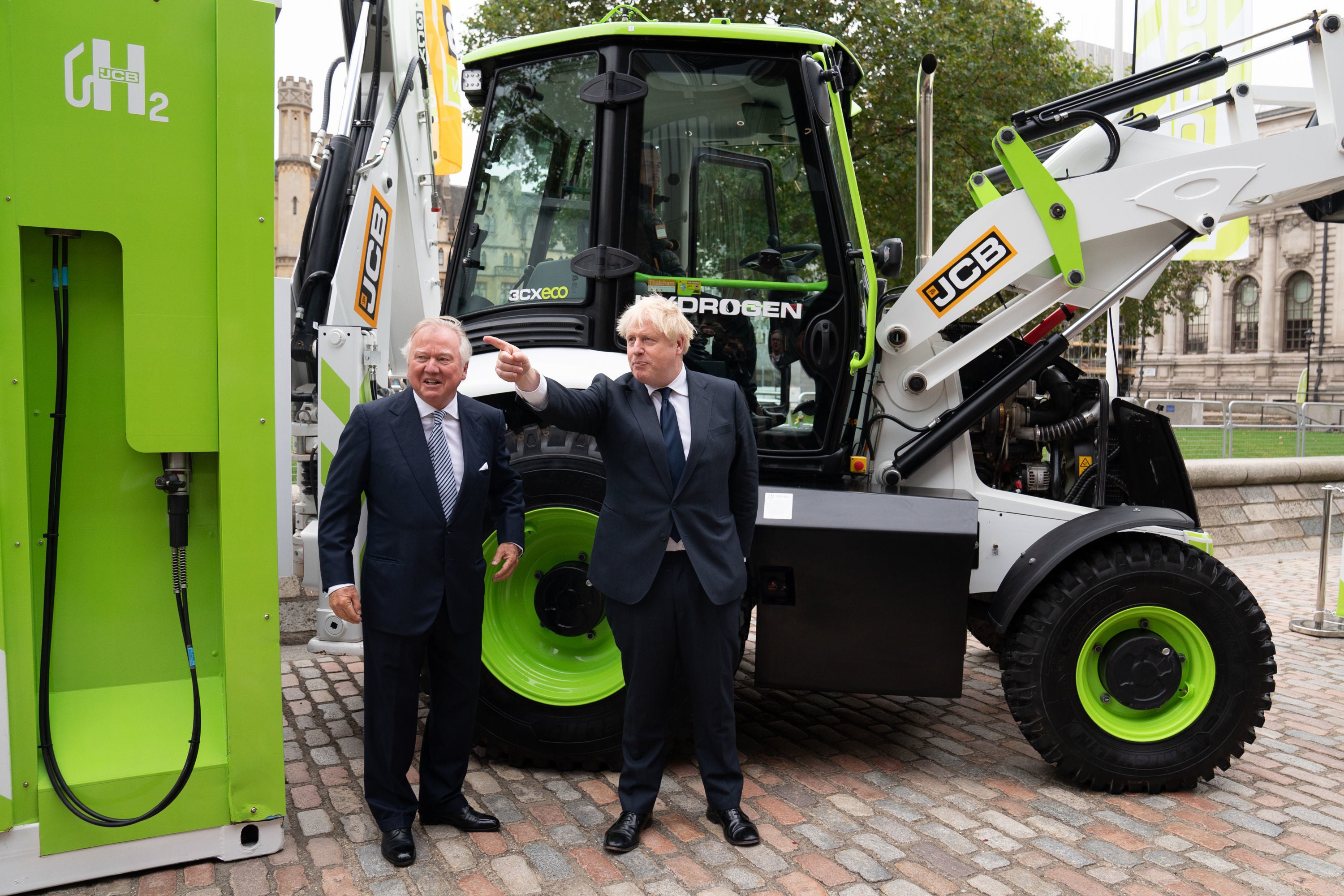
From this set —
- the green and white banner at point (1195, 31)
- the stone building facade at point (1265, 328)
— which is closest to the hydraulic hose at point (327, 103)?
the green and white banner at point (1195, 31)

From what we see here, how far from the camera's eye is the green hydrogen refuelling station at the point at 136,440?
117 inches

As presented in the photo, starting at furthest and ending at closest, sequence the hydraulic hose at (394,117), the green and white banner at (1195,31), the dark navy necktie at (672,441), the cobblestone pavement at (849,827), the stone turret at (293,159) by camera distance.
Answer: the stone turret at (293,159) < the green and white banner at (1195,31) < the hydraulic hose at (394,117) < the dark navy necktie at (672,441) < the cobblestone pavement at (849,827)

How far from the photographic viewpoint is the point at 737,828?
137 inches

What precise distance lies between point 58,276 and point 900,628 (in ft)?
10.4

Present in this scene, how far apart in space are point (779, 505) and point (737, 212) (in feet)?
4.01

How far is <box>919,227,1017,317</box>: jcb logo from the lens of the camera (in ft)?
14.0

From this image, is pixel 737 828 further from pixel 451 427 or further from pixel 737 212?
pixel 737 212

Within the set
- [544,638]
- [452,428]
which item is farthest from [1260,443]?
[452,428]

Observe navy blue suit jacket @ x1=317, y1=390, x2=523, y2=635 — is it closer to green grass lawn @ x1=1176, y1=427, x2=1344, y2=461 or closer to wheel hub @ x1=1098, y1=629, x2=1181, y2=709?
wheel hub @ x1=1098, y1=629, x2=1181, y2=709

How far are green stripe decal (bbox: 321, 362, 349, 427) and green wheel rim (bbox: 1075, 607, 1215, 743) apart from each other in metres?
3.22

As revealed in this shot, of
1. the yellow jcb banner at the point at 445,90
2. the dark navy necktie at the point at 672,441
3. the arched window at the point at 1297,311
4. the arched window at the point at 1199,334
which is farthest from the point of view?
the arched window at the point at 1199,334

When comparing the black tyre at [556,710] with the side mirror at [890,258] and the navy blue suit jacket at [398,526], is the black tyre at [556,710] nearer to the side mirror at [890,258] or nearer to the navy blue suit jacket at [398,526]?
the navy blue suit jacket at [398,526]

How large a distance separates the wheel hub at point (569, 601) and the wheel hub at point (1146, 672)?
212cm

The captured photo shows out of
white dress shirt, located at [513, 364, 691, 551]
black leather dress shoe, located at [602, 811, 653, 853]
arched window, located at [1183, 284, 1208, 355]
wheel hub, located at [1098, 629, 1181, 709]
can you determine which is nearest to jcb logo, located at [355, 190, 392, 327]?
white dress shirt, located at [513, 364, 691, 551]
